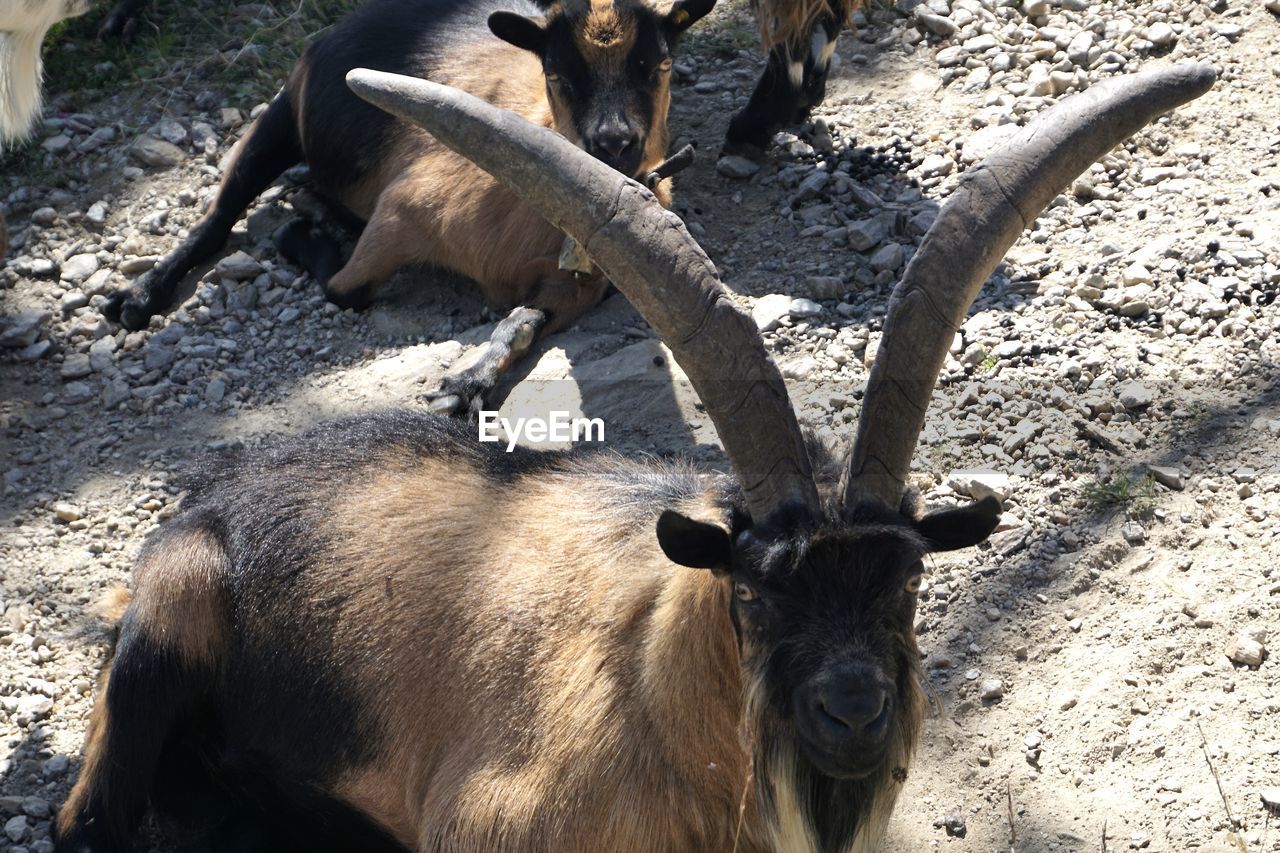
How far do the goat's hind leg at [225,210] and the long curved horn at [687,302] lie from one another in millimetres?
4653

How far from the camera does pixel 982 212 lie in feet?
12.5

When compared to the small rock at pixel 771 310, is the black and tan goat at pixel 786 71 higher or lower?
higher

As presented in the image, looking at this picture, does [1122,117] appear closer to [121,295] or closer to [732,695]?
[732,695]

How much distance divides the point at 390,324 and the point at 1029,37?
404 cm

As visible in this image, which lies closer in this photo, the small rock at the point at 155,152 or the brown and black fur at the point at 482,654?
the brown and black fur at the point at 482,654

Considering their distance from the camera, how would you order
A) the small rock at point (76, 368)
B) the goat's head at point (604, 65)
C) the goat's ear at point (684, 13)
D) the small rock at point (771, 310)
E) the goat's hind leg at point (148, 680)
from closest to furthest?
the goat's hind leg at point (148, 680)
the small rock at point (771, 310)
the goat's head at point (604, 65)
the small rock at point (76, 368)
the goat's ear at point (684, 13)

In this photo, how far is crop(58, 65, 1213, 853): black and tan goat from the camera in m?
3.73

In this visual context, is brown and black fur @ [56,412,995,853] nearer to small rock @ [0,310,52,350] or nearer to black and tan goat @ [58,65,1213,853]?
black and tan goat @ [58,65,1213,853]

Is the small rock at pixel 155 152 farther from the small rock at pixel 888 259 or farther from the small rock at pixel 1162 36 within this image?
the small rock at pixel 1162 36

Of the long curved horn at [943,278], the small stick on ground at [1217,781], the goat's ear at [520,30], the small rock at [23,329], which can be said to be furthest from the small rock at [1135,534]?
the small rock at [23,329]

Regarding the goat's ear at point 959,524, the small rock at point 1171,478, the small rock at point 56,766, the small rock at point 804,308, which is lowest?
the small rock at point 56,766

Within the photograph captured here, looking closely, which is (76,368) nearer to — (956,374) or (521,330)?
(521,330)

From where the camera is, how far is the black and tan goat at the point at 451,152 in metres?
7.51

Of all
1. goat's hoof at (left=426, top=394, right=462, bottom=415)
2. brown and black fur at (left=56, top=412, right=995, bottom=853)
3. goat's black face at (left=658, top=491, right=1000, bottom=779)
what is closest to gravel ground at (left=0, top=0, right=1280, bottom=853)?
goat's hoof at (left=426, top=394, right=462, bottom=415)
